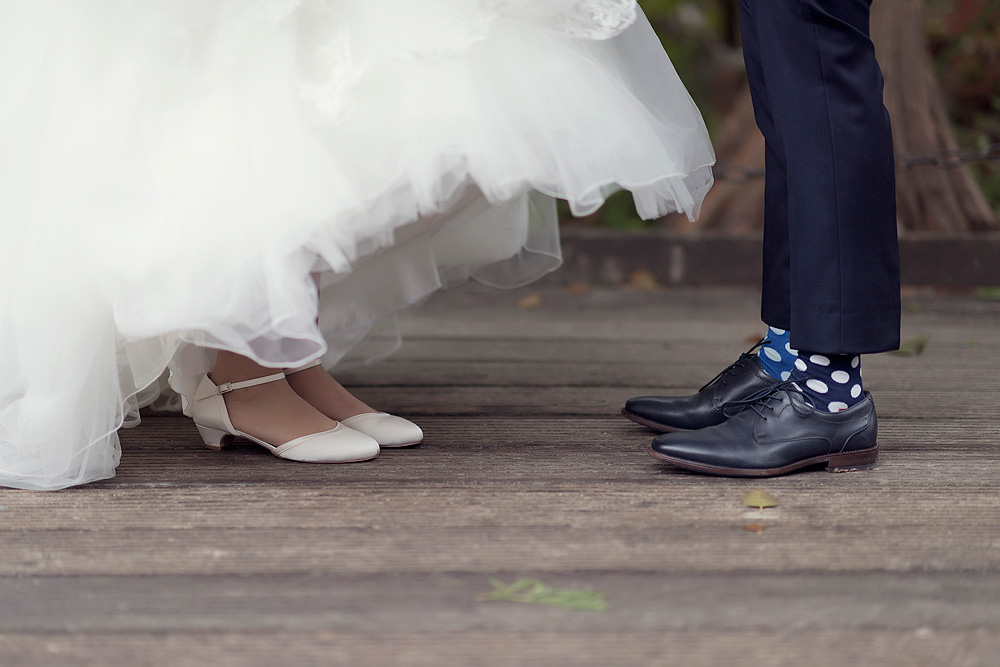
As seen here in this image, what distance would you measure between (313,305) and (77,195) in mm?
349

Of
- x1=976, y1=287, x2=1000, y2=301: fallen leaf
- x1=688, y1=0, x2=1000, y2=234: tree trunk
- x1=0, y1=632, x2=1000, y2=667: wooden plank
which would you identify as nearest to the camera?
x1=0, y1=632, x2=1000, y2=667: wooden plank

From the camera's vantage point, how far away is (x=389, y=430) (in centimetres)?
130

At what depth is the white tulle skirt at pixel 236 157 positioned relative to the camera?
3.36ft

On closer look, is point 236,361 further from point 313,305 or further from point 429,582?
point 429,582

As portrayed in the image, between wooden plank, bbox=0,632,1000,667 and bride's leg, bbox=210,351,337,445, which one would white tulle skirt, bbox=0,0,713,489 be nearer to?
bride's leg, bbox=210,351,337,445

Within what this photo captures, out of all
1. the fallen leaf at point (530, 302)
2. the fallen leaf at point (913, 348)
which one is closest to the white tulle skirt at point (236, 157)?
the fallen leaf at point (913, 348)

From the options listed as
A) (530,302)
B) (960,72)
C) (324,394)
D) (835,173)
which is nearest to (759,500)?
(835,173)

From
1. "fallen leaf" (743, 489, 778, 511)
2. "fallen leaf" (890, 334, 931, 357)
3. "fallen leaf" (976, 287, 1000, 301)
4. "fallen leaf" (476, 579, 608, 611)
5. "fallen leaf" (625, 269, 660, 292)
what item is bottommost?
"fallen leaf" (976, 287, 1000, 301)

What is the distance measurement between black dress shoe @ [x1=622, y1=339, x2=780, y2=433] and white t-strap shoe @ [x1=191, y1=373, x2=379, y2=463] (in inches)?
17.5

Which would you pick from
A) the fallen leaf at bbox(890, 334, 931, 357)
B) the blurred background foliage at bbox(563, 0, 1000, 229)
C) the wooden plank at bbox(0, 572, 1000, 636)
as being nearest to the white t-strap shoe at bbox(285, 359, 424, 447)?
the wooden plank at bbox(0, 572, 1000, 636)

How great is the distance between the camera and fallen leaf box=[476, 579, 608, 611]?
0.76 m

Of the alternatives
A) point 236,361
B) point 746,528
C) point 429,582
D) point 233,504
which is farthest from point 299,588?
point 236,361

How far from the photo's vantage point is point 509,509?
39.3 inches

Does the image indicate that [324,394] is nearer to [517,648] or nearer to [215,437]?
[215,437]
